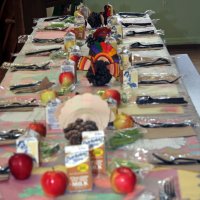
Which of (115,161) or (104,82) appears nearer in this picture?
(115,161)

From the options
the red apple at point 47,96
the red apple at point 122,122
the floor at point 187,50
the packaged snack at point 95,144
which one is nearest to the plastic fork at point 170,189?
the packaged snack at point 95,144

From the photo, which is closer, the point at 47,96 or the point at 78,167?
the point at 78,167

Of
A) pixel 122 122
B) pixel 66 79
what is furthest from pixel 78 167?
pixel 66 79

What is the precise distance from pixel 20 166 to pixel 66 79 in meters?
0.84

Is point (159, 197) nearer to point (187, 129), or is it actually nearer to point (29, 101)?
point (187, 129)

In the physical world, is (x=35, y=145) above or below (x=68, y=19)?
above

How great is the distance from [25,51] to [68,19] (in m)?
0.98

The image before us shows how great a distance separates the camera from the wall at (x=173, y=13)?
588cm

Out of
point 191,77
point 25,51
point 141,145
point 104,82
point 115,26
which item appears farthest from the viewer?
point 191,77

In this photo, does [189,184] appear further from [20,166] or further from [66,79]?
[66,79]

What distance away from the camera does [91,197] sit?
1187mm

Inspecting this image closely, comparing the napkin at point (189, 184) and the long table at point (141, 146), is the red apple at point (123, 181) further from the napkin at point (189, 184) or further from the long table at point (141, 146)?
the napkin at point (189, 184)

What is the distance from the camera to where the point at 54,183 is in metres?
1.17

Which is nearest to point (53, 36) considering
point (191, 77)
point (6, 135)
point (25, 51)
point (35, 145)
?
point (25, 51)
